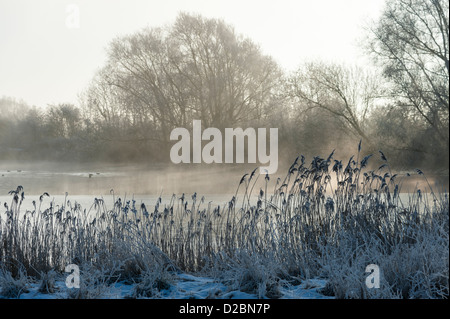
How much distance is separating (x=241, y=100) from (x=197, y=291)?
71.9ft

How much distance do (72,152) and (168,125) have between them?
5.35 metres

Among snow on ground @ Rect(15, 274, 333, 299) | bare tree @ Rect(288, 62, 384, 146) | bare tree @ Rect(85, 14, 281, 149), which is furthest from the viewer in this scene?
bare tree @ Rect(85, 14, 281, 149)

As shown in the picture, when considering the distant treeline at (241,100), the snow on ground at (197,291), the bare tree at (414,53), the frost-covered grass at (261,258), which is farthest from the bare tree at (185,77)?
the snow on ground at (197,291)

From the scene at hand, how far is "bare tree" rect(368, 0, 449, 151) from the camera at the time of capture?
16.5 m

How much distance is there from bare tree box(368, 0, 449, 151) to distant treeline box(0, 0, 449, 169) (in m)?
0.04

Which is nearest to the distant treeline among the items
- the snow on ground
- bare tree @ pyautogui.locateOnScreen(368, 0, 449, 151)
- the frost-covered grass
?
bare tree @ pyautogui.locateOnScreen(368, 0, 449, 151)

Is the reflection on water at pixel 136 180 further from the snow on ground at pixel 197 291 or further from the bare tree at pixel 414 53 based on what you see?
the snow on ground at pixel 197 291

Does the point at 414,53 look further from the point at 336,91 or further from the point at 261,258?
the point at 261,258

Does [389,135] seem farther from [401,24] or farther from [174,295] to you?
[174,295]

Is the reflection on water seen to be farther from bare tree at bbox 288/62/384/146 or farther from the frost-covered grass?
the frost-covered grass

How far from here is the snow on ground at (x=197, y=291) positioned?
3.82 m

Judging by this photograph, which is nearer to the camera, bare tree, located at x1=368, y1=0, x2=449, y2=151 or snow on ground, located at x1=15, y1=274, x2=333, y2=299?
snow on ground, located at x1=15, y1=274, x2=333, y2=299

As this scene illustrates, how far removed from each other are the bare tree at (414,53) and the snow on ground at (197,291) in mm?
13600
